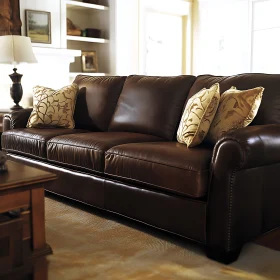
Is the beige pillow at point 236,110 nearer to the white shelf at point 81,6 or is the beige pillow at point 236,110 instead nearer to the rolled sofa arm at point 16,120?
the rolled sofa arm at point 16,120

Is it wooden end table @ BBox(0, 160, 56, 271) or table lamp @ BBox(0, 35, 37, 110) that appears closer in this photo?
wooden end table @ BBox(0, 160, 56, 271)

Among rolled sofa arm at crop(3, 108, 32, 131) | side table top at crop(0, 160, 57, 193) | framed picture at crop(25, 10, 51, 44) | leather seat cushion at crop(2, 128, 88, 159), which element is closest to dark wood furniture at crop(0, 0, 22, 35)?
framed picture at crop(25, 10, 51, 44)

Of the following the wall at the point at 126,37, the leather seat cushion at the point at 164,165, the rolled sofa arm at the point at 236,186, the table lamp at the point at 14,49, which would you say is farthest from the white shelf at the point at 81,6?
the rolled sofa arm at the point at 236,186

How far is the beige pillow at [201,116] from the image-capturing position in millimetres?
2438

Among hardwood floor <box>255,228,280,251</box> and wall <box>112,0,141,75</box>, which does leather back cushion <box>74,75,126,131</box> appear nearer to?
hardwood floor <box>255,228,280,251</box>

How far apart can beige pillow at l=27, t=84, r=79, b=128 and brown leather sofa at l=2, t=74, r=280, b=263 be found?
0.12 m

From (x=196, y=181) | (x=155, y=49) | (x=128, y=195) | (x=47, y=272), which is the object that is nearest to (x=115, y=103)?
(x=128, y=195)

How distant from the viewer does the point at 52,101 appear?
3.51 metres

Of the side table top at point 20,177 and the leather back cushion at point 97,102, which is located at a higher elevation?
the leather back cushion at point 97,102

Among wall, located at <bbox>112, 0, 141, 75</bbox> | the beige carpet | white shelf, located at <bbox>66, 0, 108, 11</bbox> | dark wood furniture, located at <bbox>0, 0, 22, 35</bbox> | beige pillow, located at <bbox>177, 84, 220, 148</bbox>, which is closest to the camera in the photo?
the beige carpet

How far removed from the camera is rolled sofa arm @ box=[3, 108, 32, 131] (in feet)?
11.7

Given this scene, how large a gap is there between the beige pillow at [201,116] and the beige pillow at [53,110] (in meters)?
1.31

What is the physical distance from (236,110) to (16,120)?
192 cm

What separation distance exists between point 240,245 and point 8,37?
2.98m
